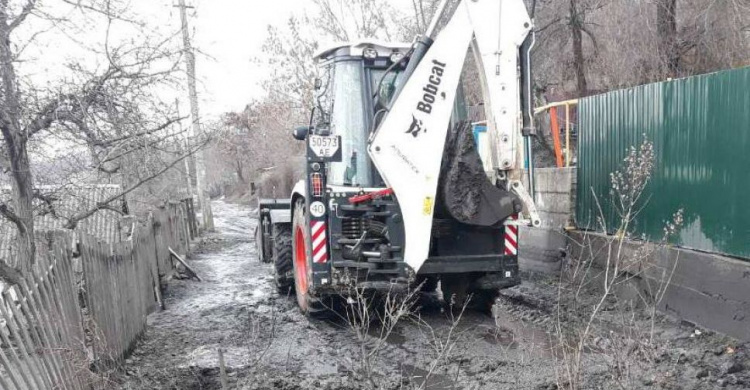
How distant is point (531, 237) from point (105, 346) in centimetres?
627

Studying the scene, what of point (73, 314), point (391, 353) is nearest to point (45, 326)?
point (73, 314)

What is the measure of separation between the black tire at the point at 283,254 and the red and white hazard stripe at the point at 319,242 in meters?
2.10

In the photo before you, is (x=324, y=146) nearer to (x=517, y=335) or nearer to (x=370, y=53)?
(x=370, y=53)

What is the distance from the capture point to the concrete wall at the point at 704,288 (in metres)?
4.97

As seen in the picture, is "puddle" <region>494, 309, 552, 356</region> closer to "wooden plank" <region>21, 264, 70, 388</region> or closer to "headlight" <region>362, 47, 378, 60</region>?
"headlight" <region>362, 47, 378, 60</region>

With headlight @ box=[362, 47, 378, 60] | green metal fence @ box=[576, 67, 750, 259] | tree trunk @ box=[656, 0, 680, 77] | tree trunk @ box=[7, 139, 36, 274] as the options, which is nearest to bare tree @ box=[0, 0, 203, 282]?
tree trunk @ box=[7, 139, 36, 274]

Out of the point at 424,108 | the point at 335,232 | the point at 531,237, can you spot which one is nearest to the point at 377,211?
the point at 335,232

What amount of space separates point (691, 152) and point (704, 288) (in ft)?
4.48

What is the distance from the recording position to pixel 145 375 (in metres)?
5.06

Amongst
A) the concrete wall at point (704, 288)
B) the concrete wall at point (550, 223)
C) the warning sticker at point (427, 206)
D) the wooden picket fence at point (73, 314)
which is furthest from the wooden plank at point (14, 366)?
the concrete wall at point (550, 223)

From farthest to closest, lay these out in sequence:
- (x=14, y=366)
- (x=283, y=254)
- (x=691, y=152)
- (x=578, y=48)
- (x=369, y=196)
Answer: (x=578, y=48), (x=283, y=254), (x=369, y=196), (x=691, y=152), (x=14, y=366)

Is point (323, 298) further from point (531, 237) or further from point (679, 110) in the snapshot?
point (679, 110)

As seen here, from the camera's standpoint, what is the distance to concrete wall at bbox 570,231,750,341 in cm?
497

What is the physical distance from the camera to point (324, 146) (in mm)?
5910
